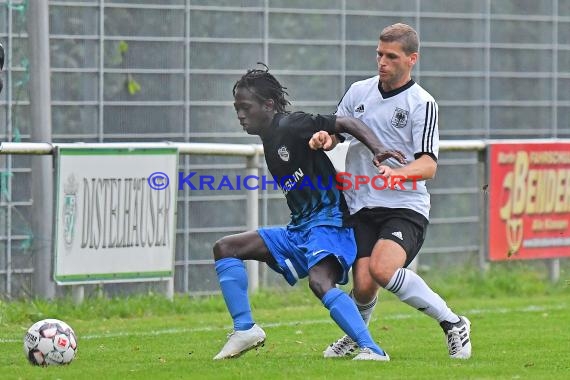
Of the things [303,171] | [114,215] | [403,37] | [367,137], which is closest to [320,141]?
[367,137]

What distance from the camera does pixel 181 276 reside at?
43.6ft

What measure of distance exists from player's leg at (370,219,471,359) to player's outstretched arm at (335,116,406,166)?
420 millimetres

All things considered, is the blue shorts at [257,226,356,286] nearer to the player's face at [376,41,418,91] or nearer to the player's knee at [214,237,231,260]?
the player's knee at [214,237,231,260]

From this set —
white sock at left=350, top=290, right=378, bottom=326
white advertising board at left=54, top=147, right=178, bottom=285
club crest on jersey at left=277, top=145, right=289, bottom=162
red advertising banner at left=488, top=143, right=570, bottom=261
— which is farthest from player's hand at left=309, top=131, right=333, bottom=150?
red advertising banner at left=488, top=143, right=570, bottom=261

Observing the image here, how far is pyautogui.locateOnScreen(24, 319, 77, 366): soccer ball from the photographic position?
322 inches

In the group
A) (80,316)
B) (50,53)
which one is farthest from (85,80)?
(80,316)

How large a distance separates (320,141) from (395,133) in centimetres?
51

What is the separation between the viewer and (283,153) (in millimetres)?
8258

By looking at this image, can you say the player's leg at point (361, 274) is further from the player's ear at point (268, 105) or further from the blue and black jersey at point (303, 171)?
the player's ear at point (268, 105)

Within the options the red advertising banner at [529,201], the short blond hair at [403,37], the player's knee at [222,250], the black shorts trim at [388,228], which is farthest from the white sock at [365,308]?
the red advertising banner at [529,201]

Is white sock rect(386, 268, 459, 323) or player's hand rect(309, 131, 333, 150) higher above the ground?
player's hand rect(309, 131, 333, 150)

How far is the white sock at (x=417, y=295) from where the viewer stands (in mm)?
8133

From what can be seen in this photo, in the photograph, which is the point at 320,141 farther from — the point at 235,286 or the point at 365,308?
the point at 365,308

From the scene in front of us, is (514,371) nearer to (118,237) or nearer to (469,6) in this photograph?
(118,237)
